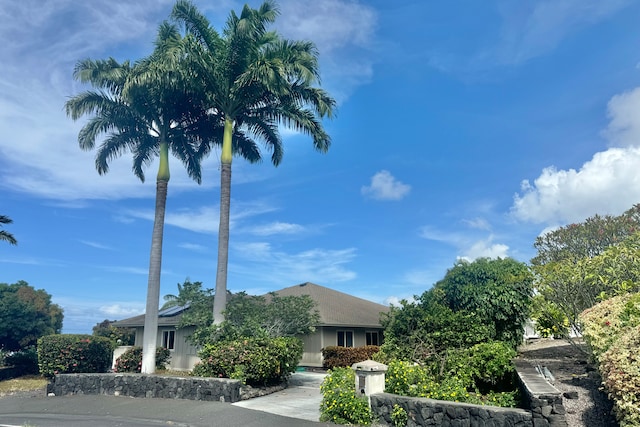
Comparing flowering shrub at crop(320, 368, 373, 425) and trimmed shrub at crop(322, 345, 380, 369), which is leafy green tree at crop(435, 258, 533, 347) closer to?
trimmed shrub at crop(322, 345, 380, 369)

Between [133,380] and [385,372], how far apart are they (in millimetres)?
9280

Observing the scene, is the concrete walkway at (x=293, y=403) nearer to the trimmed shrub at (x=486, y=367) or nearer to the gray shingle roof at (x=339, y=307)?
the trimmed shrub at (x=486, y=367)

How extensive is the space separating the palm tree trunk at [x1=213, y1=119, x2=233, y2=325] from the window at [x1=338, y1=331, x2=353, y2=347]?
8.73 m

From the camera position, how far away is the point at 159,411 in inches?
490

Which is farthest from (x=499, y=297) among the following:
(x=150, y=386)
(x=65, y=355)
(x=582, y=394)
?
(x=65, y=355)

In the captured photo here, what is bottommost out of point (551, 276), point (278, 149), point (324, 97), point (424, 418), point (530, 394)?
point (424, 418)

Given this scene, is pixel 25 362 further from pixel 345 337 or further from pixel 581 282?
pixel 581 282

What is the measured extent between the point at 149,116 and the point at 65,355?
10776 millimetres

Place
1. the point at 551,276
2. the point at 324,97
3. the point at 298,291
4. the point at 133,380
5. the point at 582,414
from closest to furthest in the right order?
the point at 582,414
the point at 551,276
the point at 133,380
the point at 324,97
the point at 298,291

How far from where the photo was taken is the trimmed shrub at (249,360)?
14.5 metres

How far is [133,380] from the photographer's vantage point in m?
15.2

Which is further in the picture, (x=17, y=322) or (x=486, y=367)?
(x=17, y=322)

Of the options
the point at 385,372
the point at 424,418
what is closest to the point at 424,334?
the point at 385,372

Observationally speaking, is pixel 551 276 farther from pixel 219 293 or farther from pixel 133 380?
pixel 133 380
